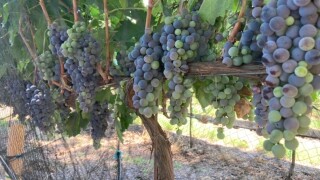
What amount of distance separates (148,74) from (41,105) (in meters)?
0.89

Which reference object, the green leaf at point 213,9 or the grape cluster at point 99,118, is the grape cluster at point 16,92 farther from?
the green leaf at point 213,9

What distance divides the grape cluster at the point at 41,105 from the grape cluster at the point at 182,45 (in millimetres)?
916

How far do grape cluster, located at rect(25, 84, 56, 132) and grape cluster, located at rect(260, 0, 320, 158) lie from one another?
4.47 ft

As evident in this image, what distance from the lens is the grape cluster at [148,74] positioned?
122 cm

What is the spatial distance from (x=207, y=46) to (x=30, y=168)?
1.72m

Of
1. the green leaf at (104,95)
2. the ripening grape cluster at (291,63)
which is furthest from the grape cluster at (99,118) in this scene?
the ripening grape cluster at (291,63)

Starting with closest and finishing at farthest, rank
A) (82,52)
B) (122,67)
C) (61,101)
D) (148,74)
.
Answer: (148,74) → (82,52) → (122,67) → (61,101)

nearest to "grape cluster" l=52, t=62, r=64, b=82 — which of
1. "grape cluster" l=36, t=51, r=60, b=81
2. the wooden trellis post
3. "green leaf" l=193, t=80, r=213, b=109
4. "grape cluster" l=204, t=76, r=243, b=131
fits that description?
"grape cluster" l=36, t=51, r=60, b=81

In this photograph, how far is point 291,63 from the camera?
0.78 meters

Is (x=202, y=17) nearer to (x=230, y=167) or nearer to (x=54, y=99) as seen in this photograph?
(x=54, y=99)

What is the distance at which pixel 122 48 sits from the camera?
1.80 m

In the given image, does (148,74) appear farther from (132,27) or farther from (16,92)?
(16,92)

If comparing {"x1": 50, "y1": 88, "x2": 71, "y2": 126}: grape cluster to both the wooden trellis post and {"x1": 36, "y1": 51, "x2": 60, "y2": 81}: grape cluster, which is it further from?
the wooden trellis post

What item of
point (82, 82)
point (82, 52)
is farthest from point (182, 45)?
point (82, 82)
